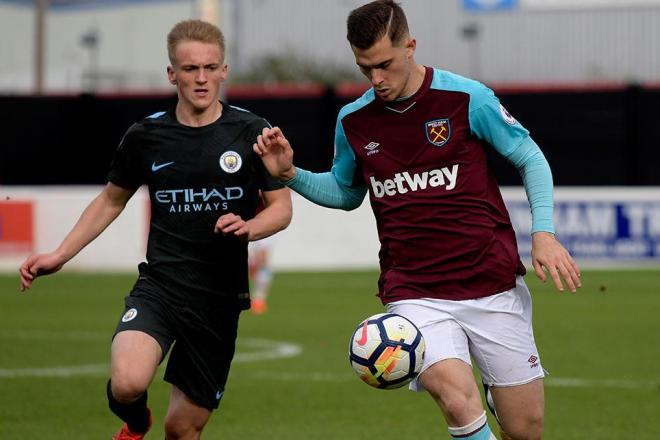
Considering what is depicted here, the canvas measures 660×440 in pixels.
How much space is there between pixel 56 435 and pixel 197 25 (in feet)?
10.4

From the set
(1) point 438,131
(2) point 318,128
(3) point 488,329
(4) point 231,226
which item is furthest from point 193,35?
(2) point 318,128

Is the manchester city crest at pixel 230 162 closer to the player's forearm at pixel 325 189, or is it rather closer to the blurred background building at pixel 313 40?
the player's forearm at pixel 325 189

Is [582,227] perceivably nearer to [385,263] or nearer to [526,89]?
[526,89]

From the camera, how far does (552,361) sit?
12.5 m

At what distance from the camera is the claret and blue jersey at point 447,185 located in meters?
6.34

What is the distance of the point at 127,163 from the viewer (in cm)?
705

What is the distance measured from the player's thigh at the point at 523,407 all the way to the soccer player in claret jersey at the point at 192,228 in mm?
1409

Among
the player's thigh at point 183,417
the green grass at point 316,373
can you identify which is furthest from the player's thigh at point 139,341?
the green grass at point 316,373

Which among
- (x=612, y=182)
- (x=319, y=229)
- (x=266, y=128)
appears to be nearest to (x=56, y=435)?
(x=266, y=128)

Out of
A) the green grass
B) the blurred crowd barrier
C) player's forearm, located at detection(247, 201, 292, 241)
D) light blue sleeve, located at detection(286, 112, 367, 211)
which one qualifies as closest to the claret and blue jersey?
light blue sleeve, located at detection(286, 112, 367, 211)

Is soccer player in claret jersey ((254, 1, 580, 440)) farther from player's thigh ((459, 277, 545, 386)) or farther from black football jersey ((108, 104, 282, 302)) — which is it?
black football jersey ((108, 104, 282, 302))

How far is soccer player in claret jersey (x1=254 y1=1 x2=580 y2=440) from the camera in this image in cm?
629

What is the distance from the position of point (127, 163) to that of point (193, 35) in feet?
2.46

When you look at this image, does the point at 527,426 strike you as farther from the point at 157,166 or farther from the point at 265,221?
the point at 157,166
